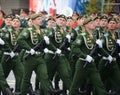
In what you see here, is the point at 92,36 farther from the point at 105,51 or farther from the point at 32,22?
the point at 32,22

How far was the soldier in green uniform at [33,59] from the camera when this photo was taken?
11.8 meters

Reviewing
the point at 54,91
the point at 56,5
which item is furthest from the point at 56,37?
the point at 56,5

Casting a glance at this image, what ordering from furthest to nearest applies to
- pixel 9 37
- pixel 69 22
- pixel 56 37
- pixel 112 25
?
1. pixel 69 22
2. pixel 9 37
3. pixel 56 37
4. pixel 112 25

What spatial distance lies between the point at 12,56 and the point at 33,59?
2.71ft

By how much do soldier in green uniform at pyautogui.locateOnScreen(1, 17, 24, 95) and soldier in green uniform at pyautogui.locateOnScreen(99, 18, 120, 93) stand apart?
5.82ft

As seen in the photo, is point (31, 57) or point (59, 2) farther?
point (59, 2)

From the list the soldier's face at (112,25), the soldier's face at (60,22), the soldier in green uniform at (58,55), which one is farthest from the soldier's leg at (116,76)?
the soldier's face at (60,22)

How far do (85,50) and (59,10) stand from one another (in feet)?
47.1

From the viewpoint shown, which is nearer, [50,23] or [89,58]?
[89,58]

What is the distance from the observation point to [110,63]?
12.1 meters

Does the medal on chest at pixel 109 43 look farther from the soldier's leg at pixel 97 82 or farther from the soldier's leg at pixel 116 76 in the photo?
the soldier's leg at pixel 97 82

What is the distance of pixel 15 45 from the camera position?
1274cm

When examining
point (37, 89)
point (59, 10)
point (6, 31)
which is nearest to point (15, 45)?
point (6, 31)

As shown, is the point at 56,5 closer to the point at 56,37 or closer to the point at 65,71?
the point at 56,37
